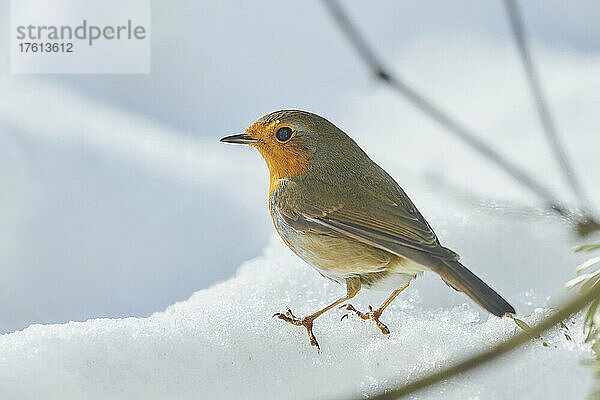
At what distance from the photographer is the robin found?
0.71 meters

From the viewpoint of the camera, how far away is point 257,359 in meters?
0.73

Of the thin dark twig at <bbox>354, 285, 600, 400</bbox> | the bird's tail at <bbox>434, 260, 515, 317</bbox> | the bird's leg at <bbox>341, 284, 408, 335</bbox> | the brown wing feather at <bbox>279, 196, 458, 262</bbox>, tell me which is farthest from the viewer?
the bird's leg at <bbox>341, 284, 408, 335</bbox>

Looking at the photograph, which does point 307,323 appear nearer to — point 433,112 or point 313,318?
point 313,318

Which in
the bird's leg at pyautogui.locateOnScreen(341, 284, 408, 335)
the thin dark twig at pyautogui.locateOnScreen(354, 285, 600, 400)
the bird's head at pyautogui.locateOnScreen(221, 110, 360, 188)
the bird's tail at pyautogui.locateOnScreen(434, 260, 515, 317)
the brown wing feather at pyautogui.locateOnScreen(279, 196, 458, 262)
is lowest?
the bird's leg at pyautogui.locateOnScreen(341, 284, 408, 335)

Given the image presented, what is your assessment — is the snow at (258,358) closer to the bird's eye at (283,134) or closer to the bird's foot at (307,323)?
the bird's foot at (307,323)

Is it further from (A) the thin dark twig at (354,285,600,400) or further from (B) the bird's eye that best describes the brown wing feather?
(A) the thin dark twig at (354,285,600,400)

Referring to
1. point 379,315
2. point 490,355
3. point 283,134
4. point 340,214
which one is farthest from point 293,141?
point 490,355

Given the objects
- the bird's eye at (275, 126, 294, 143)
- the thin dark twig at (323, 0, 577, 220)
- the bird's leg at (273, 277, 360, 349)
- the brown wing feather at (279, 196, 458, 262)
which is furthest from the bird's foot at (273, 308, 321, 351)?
the thin dark twig at (323, 0, 577, 220)

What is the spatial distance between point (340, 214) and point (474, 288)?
0.64 ft

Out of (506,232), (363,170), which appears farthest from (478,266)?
(363,170)

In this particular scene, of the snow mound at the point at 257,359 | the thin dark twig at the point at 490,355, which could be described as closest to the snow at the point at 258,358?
the snow mound at the point at 257,359

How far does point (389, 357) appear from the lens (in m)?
0.74

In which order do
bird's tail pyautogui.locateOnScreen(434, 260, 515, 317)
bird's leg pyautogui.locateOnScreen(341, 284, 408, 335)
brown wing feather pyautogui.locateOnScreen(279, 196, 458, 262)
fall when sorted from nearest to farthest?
bird's tail pyautogui.locateOnScreen(434, 260, 515, 317) → brown wing feather pyautogui.locateOnScreen(279, 196, 458, 262) → bird's leg pyautogui.locateOnScreen(341, 284, 408, 335)

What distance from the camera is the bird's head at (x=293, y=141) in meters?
0.82
